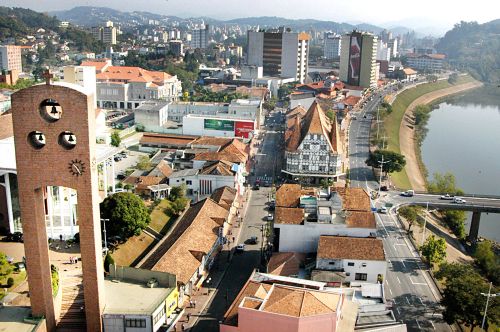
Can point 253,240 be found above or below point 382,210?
below

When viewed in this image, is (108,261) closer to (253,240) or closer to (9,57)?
(253,240)

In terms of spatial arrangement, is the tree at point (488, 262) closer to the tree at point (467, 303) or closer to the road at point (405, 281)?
the road at point (405, 281)


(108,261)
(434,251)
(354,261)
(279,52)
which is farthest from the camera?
(279,52)

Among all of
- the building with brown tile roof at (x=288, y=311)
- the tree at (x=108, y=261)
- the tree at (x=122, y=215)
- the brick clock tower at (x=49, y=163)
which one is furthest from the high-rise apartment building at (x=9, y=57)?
the building with brown tile roof at (x=288, y=311)

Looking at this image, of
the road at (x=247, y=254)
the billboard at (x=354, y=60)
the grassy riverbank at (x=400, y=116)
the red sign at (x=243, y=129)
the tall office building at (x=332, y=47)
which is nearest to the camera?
the road at (x=247, y=254)

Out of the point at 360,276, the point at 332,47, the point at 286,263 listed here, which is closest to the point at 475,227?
the point at 360,276

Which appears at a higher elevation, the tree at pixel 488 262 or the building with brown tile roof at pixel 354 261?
the building with brown tile roof at pixel 354 261

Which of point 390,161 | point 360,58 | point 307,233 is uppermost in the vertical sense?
point 360,58

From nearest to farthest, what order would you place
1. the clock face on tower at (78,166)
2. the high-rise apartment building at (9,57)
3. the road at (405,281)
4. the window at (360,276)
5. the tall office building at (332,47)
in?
the clock face on tower at (78,166) → the road at (405,281) → the window at (360,276) → the high-rise apartment building at (9,57) → the tall office building at (332,47)
